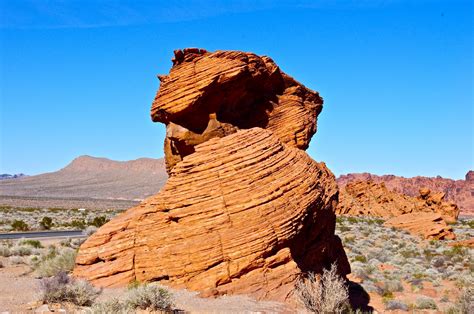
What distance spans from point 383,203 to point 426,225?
95.3 ft

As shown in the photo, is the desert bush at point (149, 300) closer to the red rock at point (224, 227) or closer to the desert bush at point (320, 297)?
the red rock at point (224, 227)

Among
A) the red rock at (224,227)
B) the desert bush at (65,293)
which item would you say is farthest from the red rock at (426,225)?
the desert bush at (65,293)

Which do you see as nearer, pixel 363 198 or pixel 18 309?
pixel 18 309

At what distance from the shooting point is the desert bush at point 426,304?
18392 millimetres

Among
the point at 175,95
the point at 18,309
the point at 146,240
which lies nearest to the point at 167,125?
the point at 175,95

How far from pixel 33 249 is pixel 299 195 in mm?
14907

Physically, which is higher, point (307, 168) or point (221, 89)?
point (221, 89)

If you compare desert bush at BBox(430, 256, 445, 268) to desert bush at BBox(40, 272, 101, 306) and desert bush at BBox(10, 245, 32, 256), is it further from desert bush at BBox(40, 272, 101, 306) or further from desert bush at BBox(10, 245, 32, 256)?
desert bush at BBox(40, 272, 101, 306)

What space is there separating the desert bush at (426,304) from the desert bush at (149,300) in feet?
38.8

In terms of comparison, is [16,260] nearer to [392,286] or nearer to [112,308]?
[112,308]

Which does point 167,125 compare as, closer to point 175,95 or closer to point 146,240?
point 175,95

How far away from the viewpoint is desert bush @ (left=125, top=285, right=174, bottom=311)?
35.0 feet

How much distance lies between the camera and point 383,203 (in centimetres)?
7306

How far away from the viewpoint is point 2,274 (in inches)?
648
